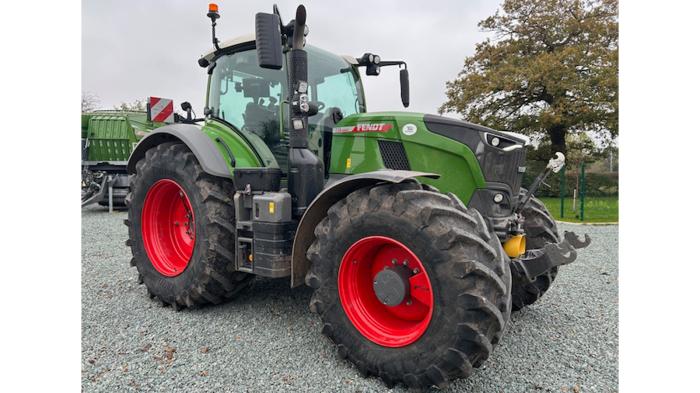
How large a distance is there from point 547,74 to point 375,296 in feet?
52.3

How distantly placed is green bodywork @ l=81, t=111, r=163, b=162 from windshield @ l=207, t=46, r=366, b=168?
9298 millimetres

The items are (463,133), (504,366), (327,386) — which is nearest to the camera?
(327,386)

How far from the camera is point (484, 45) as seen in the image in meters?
19.0

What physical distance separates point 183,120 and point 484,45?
55.5ft

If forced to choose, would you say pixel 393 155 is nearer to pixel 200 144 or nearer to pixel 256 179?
pixel 256 179

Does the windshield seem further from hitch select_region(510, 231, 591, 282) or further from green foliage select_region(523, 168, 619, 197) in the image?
green foliage select_region(523, 168, 619, 197)

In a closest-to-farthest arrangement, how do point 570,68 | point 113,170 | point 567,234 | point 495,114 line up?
point 567,234 → point 113,170 → point 570,68 → point 495,114

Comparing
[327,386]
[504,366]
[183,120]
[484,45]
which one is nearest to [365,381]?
[327,386]

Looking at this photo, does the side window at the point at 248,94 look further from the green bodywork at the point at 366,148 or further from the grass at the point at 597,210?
the grass at the point at 597,210

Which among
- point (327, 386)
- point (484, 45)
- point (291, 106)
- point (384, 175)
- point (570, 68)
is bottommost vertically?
point (327, 386)

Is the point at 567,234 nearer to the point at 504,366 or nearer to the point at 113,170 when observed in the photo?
the point at 504,366

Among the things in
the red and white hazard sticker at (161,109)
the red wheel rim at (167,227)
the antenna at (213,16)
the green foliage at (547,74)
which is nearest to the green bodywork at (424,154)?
the antenna at (213,16)

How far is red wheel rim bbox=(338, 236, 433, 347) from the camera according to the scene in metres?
2.85

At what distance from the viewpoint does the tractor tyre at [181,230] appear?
12.8 feet
